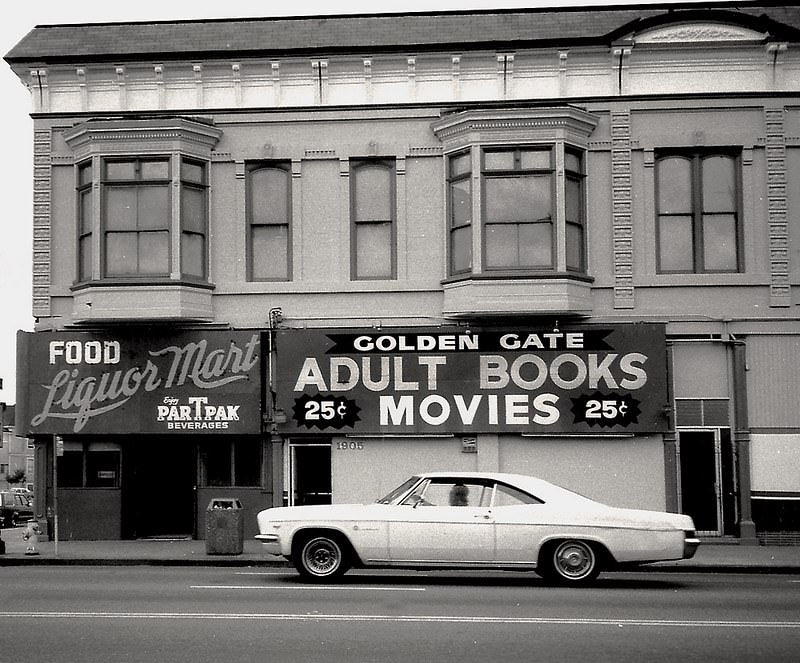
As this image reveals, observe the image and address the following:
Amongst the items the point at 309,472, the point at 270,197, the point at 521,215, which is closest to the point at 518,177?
the point at 521,215

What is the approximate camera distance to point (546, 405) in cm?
2095

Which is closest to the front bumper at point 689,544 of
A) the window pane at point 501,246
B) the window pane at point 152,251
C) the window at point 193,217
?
the window pane at point 501,246

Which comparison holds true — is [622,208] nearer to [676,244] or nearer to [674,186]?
[674,186]

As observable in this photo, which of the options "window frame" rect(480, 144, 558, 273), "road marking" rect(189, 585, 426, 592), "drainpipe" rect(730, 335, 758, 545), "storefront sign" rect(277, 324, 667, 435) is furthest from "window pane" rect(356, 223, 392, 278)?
"road marking" rect(189, 585, 426, 592)

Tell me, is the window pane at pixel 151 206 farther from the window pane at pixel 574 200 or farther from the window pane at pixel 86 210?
the window pane at pixel 574 200

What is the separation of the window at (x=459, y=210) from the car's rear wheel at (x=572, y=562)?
7.94 m

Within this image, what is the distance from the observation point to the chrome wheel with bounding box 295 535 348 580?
14484 mm

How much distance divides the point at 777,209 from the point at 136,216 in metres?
11.7

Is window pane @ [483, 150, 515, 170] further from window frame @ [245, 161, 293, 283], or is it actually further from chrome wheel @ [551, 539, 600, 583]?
chrome wheel @ [551, 539, 600, 583]

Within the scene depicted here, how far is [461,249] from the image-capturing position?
21328 millimetres

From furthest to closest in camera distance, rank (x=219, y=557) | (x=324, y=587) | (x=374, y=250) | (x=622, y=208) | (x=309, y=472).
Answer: (x=374, y=250) → (x=309, y=472) → (x=622, y=208) → (x=219, y=557) → (x=324, y=587)

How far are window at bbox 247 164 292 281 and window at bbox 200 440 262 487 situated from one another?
316cm

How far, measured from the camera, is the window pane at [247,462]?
21.8 metres

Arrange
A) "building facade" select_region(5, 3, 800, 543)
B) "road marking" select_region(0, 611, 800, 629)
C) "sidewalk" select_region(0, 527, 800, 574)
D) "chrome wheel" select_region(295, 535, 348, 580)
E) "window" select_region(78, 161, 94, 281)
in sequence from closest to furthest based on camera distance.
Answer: "road marking" select_region(0, 611, 800, 629), "chrome wheel" select_region(295, 535, 348, 580), "sidewalk" select_region(0, 527, 800, 574), "building facade" select_region(5, 3, 800, 543), "window" select_region(78, 161, 94, 281)
